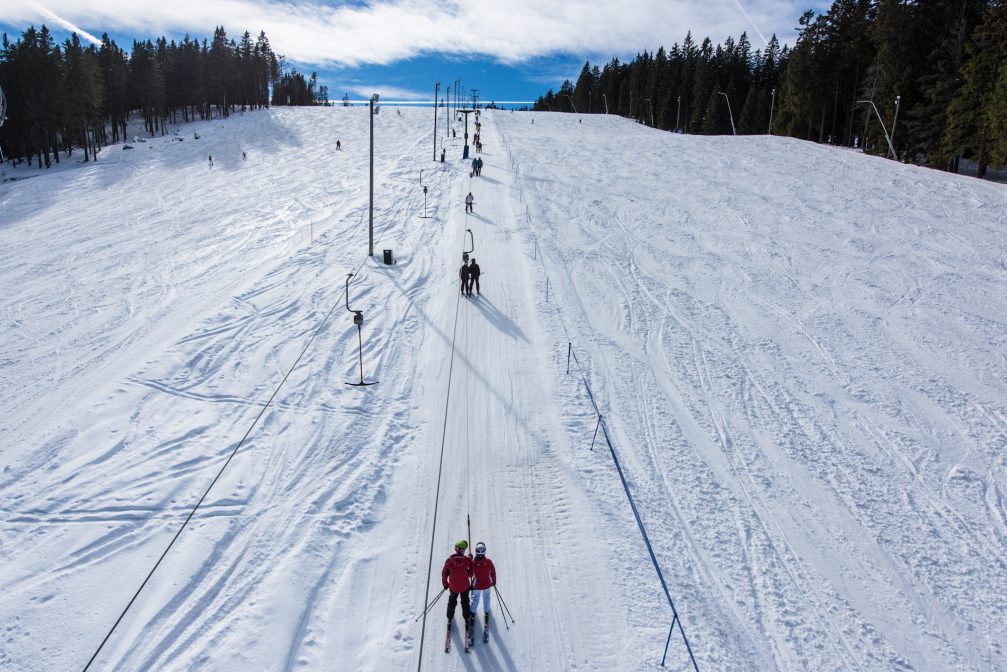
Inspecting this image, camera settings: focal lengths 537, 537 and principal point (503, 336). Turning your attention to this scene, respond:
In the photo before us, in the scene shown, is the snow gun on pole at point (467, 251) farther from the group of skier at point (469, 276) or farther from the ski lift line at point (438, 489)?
the ski lift line at point (438, 489)

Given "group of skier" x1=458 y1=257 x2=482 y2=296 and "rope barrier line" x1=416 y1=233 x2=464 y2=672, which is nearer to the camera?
"rope barrier line" x1=416 y1=233 x2=464 y2=672

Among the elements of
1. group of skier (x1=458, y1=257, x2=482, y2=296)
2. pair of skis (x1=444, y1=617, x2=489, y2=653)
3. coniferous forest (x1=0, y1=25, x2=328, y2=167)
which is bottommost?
pair of skis (x1=444, y1=617, x2=489, y2=653)

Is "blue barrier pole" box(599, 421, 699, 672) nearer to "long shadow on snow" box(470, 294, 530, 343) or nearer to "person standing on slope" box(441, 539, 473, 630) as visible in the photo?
"person standing on slope" box(441, 539, 473, 630)

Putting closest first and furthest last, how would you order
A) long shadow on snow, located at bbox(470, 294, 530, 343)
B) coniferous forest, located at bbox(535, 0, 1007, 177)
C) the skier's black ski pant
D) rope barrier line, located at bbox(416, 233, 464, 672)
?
the skier's black ski pant, rope barrier line, located at bbox(416, 233, 464, 672), long shadow on snow, located at bbox(470, 294, 530, 343), coniferous forest, located at bbox(535, 0, 1007, 177)

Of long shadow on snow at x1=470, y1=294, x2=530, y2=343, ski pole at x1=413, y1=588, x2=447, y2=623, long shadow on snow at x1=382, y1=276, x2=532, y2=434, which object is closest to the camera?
ski pole at x1=413, y1=588, x2=447, y2=623

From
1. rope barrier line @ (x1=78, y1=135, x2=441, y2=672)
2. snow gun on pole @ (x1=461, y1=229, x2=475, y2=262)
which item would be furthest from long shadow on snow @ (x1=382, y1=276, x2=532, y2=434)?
rope barrier line @ (x1=78, y1=135, x2=441, y2=672)

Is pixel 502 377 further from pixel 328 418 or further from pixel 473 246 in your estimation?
pixel 473 246

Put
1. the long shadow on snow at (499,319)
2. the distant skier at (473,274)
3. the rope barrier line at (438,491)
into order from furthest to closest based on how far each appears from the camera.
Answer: the distant skier at (473,274)
the long shadow on snow at (499,319)
the rope barrier line at (438,491)

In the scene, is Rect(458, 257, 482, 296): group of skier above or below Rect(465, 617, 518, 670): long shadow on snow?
above

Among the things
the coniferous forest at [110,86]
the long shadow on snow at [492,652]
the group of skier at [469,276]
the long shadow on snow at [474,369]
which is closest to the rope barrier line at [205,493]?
the long shadow on snow at [474,369]
